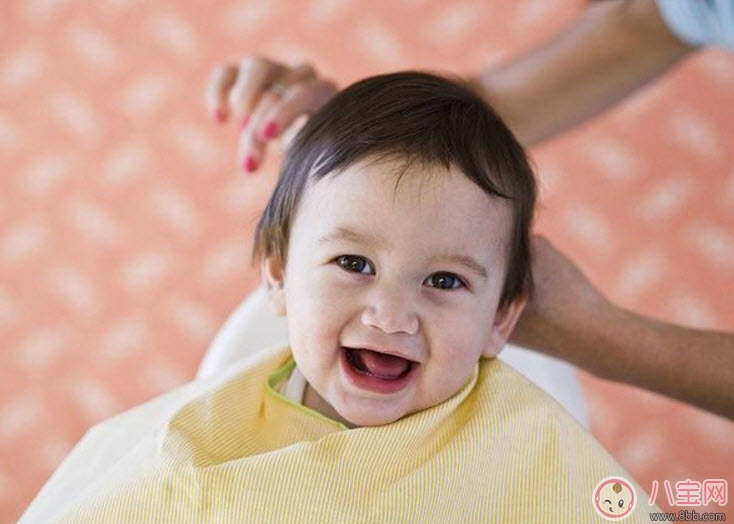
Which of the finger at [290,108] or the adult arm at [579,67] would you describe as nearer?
the finger at [290,108]

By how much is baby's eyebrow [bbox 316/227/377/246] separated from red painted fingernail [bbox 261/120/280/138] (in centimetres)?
27

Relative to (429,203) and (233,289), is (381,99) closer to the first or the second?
(429,203)

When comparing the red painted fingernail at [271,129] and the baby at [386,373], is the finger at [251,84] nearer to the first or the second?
the red painted fingernail at [271,129]

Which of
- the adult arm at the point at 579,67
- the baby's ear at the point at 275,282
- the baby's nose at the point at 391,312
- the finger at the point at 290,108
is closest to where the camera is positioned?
the baby's nose at the point at 391,312

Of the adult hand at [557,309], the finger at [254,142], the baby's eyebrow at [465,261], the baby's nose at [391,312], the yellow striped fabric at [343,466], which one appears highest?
the finger at [254,142]

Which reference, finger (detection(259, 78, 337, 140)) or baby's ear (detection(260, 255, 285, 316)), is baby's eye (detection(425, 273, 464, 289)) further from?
finger (detection(259, 78, 337, 140))

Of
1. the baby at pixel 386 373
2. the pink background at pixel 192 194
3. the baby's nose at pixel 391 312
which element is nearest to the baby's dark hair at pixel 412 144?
the baby at pixel 386 373

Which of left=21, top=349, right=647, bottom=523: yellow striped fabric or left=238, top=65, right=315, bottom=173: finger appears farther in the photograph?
left=238, top=65, right=315, bottom=173: finger

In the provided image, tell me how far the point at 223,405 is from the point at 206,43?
132 centimetres

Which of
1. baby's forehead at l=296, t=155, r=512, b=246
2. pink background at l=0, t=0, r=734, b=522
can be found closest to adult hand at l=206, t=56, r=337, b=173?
baby's forehead at l=296, t=155, r=512, b=246

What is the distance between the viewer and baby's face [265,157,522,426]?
783 mm

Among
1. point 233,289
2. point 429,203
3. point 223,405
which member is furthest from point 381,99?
point 233,289

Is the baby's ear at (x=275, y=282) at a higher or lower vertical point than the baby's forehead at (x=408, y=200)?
lower

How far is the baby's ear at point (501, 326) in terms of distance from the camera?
92 cm
